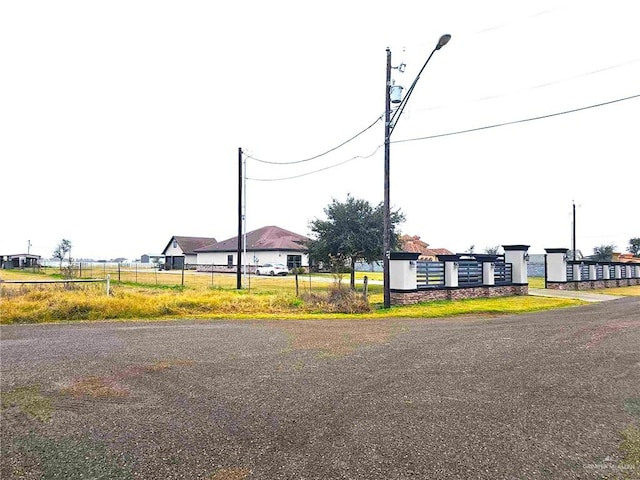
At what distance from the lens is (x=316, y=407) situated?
5008mm

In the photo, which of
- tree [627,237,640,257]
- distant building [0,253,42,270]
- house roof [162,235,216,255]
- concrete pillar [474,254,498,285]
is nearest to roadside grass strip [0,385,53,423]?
concrete pillar [474,254,498,285]

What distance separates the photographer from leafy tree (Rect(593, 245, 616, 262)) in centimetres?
5641

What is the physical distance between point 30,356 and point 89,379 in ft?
7.71

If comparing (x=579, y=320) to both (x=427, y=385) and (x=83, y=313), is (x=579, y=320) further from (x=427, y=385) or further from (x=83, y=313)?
(x=83, y=313)

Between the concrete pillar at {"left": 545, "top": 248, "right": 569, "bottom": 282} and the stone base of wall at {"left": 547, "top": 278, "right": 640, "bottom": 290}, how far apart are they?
15.2 inches

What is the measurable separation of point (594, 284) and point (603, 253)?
108 ft

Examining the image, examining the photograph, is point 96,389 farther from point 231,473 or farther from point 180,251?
point 180,251

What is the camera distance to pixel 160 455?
380 centimetres

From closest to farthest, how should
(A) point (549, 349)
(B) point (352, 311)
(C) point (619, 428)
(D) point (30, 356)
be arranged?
(C) point (619, 428), (D) point (30, 356), (A) point (549, 349), (B) point (352, 311)

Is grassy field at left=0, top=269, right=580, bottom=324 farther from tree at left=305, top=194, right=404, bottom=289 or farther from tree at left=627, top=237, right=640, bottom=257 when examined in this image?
tree at left=627, top=237, right=640, bottom=257

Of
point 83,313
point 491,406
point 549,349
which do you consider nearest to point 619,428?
point 491,406

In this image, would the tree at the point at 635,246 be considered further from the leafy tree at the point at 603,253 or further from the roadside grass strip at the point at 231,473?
the roadside grass strip at the point at 231,473

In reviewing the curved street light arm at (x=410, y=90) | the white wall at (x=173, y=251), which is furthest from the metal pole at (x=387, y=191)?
the white wall at (x=173, y=251)

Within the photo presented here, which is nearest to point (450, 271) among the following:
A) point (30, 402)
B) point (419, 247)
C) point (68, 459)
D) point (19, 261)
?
point (30, 402)
